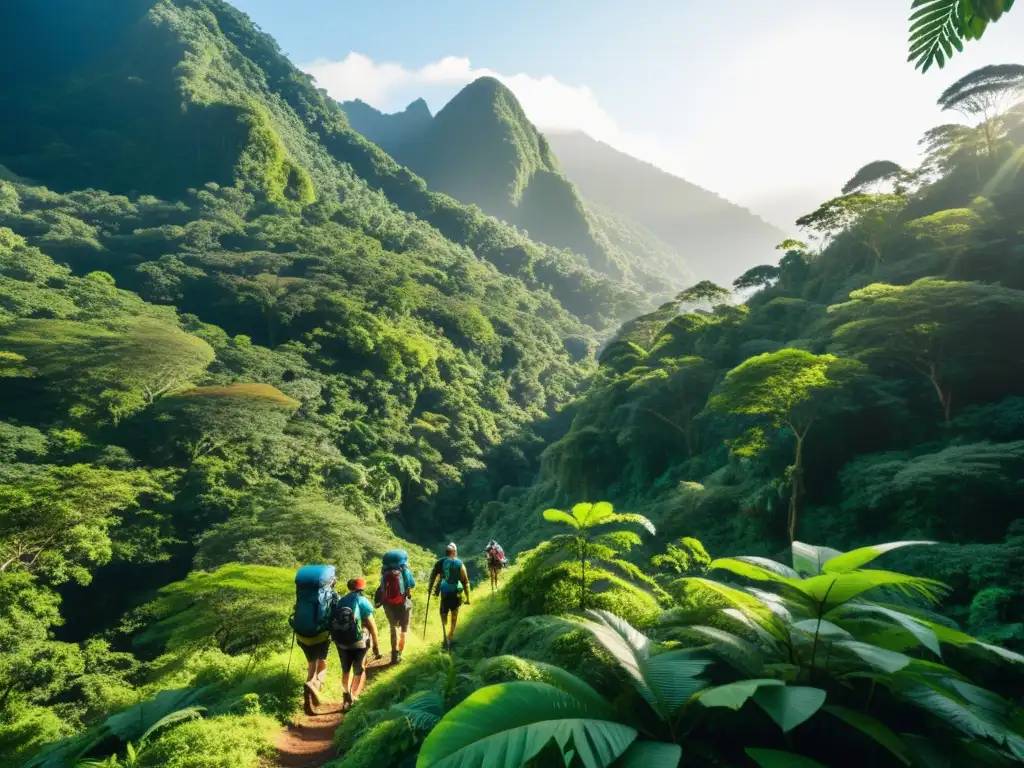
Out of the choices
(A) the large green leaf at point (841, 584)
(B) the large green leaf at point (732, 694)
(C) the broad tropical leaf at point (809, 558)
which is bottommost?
(B) the large green leaf at point (732, 694)

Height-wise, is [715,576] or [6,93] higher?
[6,93]

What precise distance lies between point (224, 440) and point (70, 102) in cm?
8575

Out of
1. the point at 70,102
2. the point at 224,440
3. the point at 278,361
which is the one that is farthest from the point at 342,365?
the point at 70,102

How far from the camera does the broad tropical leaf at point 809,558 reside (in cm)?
332

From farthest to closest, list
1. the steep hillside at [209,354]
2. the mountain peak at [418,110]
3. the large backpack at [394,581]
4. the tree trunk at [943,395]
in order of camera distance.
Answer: the mountain peak at [418,110] → the steep hillside at [209,354] → the tree trunk at [943,395] → the large backpack at [394,581]

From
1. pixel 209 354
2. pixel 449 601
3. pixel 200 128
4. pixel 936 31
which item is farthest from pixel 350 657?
pixel 200 128

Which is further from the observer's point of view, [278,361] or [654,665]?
[278,361]

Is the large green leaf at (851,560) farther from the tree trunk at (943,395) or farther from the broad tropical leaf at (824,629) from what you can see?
the tree trunk at (943,395)

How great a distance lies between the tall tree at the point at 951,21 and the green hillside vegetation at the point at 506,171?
135 m

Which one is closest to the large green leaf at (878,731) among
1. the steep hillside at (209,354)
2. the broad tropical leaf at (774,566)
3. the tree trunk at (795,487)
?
the broad tropical leaf at (774,566)

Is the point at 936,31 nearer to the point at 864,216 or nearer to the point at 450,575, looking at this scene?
the point at 450,575

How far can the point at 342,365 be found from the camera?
159 ft

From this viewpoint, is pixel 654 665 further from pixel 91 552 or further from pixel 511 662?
pixel 91 552

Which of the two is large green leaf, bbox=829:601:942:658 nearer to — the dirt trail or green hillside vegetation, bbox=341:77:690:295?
the dirt trail
